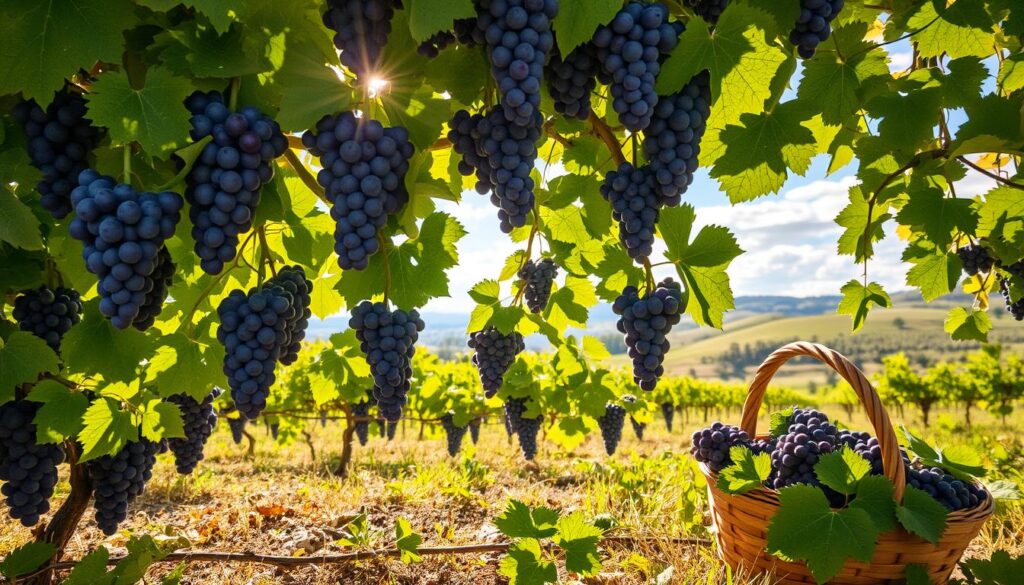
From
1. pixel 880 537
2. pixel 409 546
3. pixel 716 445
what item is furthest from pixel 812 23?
pixel 409 546

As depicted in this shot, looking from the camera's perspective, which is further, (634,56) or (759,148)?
(759,148)

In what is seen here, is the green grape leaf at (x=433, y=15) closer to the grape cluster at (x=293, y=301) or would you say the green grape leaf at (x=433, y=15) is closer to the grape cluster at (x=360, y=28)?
the grape cluster at (x=360, y=28)

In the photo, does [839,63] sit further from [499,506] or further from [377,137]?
[499,506]

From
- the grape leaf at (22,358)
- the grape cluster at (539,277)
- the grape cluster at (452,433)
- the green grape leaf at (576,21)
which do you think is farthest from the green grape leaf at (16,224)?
the grape cluster at (452,433)

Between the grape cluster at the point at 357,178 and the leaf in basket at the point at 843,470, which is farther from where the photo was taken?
the leaf in basket at the point at 843,470

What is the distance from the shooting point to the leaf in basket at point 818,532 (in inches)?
87.0

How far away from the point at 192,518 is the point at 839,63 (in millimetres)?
4883

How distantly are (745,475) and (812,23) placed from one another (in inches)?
77.3

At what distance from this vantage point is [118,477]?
2502 mm

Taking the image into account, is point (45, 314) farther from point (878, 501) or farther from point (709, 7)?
point (878, 501)

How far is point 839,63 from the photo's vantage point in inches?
70.5

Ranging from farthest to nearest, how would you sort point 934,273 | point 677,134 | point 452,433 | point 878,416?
point 452,433, point 934,273, point 878,416, point 677,134

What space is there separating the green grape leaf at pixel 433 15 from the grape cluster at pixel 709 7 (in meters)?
0.64

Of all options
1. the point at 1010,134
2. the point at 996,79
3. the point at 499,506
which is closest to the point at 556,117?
the point at 1010,134
